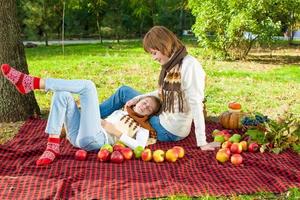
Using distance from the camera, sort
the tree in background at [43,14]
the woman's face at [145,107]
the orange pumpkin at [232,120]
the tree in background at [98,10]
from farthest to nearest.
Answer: the tree in background at [98,10]
the tree in background at [43,14]
the orange pumpkin at [232,120]
the woman's face at [145,107]

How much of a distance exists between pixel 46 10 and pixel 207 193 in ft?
89.3

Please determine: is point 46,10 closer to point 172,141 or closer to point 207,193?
point 172,141

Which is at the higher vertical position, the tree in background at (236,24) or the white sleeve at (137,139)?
the tree in background at (236,24)

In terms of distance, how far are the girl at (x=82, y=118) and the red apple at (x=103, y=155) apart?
221 millimetres

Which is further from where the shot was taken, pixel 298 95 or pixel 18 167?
pixel 298 95

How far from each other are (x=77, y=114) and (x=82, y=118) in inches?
4.9

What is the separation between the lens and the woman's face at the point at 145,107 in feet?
21.6

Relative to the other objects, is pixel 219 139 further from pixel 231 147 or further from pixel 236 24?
pixel 236 24

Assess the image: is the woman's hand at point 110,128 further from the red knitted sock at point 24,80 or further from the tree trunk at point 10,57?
the tree trunk at point 10,57

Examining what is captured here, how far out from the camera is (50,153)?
590cm

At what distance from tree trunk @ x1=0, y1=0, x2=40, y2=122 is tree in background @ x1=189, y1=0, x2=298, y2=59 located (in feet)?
34.2

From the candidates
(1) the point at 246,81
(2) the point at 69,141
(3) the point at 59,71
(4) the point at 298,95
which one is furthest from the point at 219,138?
(3) the point at 59,71

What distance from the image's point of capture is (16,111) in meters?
8.35

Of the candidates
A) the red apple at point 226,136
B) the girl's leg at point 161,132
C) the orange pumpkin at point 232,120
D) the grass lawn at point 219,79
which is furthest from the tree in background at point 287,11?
the girl's leg at point 161,132
